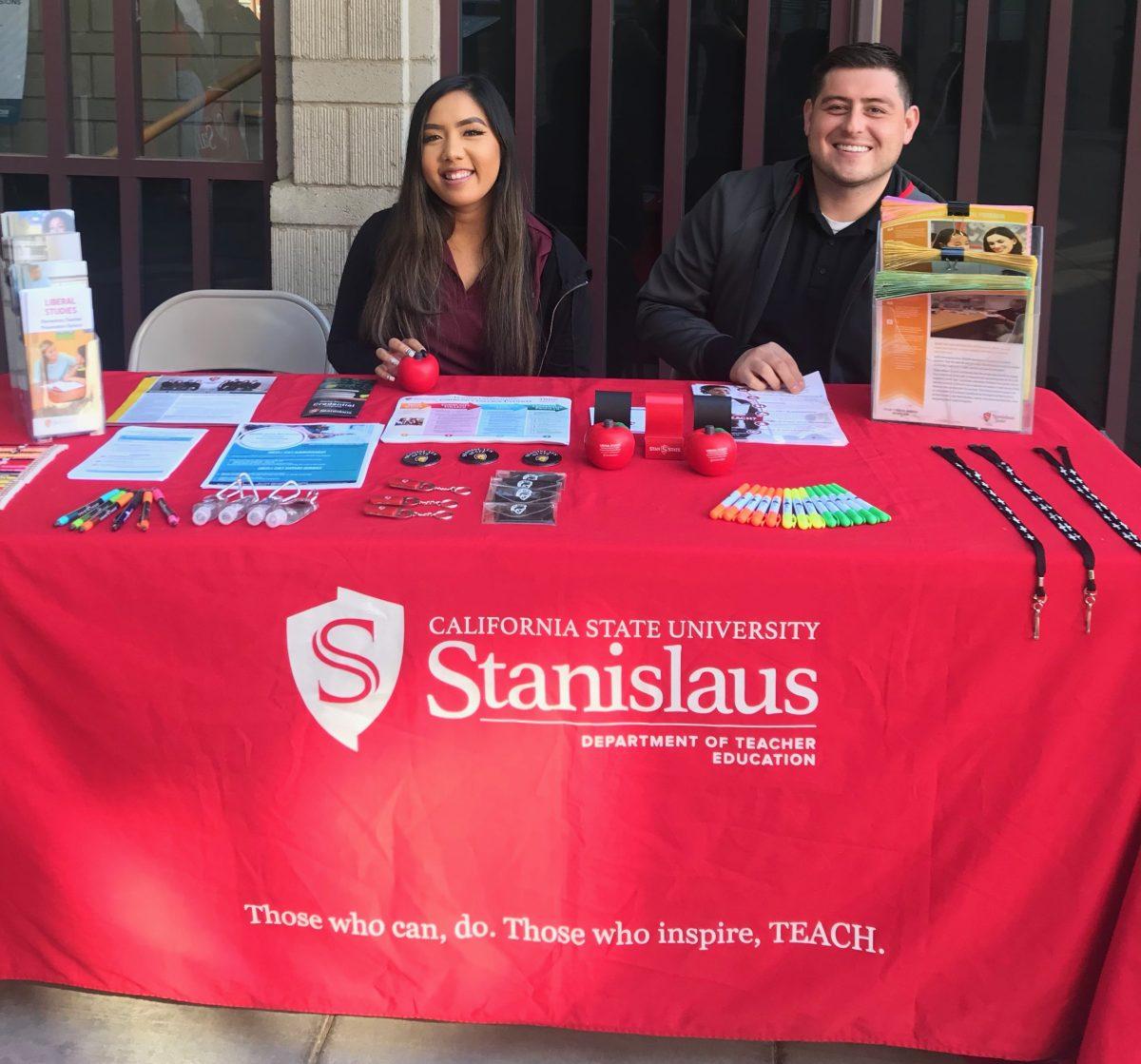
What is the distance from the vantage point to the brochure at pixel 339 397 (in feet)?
8.16

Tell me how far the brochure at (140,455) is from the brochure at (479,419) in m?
0.35

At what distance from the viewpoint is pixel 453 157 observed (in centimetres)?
302

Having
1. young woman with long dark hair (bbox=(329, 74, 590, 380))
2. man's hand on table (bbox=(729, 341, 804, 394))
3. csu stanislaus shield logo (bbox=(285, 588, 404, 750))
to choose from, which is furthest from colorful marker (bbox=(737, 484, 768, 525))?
young woman with long dark hair (bbox=(329, 74, 590, 380))

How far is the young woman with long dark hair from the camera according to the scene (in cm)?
305

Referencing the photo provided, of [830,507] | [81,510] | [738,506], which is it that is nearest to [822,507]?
[830,507]

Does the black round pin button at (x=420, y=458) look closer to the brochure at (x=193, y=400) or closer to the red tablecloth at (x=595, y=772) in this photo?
the red tablecloth at (x=595, y=772)

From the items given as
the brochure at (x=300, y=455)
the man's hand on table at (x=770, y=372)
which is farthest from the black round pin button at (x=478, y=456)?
the man's hand on table at (x=770, y=372)

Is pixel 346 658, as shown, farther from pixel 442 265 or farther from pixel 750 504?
pixel 442 265

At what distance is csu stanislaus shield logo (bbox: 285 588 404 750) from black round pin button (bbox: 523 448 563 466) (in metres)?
0.42

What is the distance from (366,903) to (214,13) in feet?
9.99

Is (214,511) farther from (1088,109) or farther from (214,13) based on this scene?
(1088,109)

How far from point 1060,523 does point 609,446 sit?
68cm

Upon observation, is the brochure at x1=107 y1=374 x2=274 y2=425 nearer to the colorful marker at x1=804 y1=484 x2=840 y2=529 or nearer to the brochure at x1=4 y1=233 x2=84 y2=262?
the brochure at x1=4 y1=233 x2=84 y2=262

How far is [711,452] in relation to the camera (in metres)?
2.11
